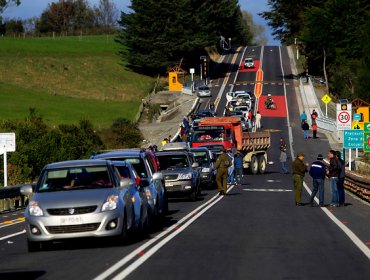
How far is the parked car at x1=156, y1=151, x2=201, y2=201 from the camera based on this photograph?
30703 millimetres

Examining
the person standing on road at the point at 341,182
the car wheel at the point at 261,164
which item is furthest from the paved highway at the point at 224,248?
the car wheel at the point at 261,164

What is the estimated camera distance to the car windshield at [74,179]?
675 inches

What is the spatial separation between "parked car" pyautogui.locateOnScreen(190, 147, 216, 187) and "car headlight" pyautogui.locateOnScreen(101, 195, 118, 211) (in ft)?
71.2

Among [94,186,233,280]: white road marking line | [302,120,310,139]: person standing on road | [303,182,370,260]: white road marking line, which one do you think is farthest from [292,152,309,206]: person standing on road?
[302,120,310,139]: person standing on road

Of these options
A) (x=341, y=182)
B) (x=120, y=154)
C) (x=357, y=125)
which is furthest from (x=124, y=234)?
(x=357, y=125)

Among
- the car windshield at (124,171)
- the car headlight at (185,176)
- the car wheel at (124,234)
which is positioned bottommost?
the car wheel at (124,234)

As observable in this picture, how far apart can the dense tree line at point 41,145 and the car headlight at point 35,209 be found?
27116mm

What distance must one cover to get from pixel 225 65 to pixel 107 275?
12029 cm

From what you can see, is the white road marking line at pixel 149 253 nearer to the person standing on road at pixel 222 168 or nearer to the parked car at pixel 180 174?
the parked car at pixel 180 174

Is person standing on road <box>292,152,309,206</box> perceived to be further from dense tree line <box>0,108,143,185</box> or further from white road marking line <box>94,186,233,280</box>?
dense tree line <box>0,108,143,185</box>

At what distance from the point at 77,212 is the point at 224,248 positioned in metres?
2.61

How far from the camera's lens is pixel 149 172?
855 inches

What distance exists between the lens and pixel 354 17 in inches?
4104

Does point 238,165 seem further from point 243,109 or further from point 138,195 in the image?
point 243,109
